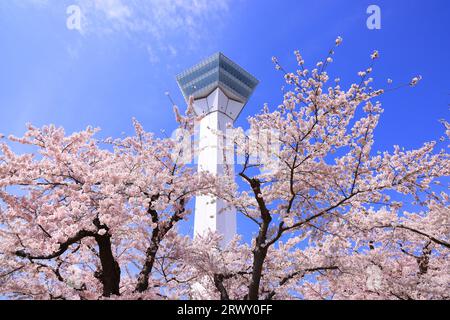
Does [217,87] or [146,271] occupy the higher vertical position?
[217,87]

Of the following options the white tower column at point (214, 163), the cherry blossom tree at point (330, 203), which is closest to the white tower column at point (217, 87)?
the white tower column at point (214, 163)

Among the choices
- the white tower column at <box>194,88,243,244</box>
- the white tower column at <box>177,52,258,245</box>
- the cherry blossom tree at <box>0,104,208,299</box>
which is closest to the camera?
the cherry blossom tree at <box>0,104,208,299</box>

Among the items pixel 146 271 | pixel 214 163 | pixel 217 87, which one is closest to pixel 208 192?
pixel 146 271

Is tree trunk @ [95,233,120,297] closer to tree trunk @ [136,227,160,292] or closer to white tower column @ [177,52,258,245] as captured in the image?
tree trunk @ [136,227,160,292]

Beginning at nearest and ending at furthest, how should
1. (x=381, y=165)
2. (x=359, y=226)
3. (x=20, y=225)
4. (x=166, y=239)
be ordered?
1. (x=20, y=225)
2. (x=381, y=165)
3. (x=359, y=226)
4. (x=166, y=239)

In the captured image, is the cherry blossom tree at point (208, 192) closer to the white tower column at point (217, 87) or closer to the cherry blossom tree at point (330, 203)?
the cherry blossom tree at point (330, 203)

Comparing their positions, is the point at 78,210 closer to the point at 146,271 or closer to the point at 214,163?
the point at 146,271

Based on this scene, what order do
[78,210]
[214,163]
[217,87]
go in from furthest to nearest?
1. [217,87]
2. [214,163]
3. [78,210]

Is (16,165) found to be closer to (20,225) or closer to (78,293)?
(20,225)

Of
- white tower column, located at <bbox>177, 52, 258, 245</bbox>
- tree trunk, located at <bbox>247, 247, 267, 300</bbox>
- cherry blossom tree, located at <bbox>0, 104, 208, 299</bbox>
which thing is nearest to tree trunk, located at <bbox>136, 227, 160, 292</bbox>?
cherry blossom tree, located at <bbox>0, 104, 208, 299</bbox>
